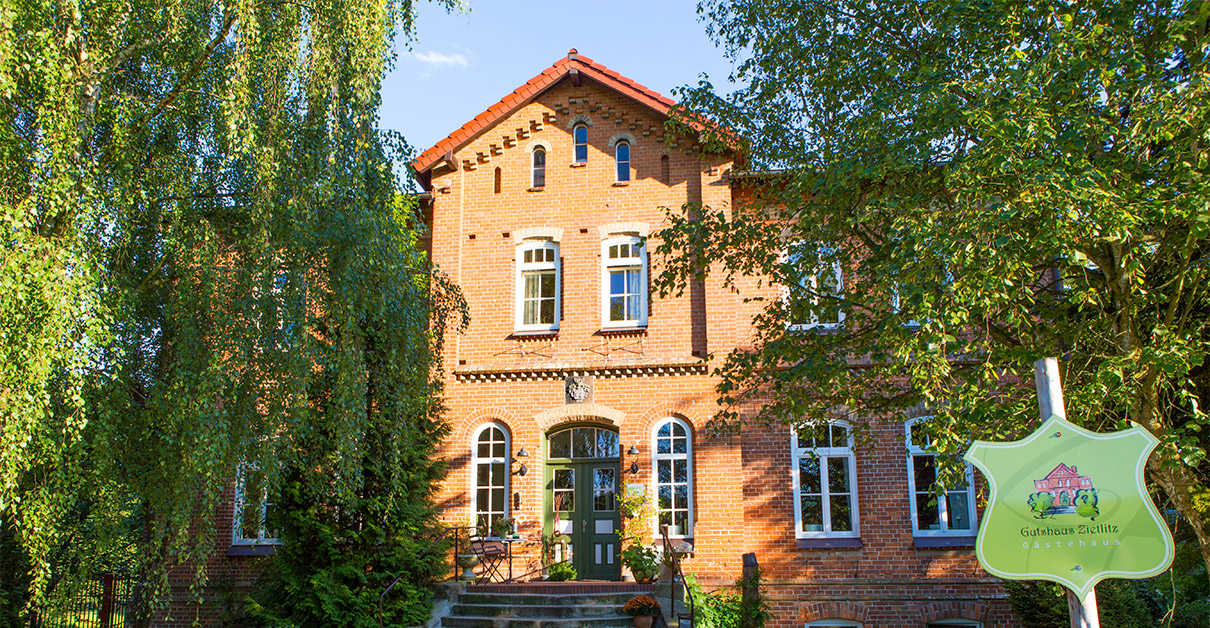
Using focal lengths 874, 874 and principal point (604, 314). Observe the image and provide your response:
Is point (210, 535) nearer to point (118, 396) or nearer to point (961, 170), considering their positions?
point (118, 396)

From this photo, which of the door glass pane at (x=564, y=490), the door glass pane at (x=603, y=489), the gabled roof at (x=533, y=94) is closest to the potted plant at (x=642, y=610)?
the door glass pane at (x=603, y=489)

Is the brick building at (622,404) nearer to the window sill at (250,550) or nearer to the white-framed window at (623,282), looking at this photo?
the white-framed window at (623,282)

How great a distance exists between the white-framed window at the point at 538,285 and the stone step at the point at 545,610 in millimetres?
4730

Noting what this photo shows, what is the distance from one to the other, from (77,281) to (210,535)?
2.90 m

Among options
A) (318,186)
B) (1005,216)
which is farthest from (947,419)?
(318,186)

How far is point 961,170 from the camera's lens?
22.7ft

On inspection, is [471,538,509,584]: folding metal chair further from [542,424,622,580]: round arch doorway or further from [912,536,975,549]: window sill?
[912,536,975,549]: window sill

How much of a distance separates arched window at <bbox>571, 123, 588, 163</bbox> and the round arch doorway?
4.79 metres

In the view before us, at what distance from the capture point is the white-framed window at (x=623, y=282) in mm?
14758

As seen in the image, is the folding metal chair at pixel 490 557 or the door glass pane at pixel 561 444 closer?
the folding metal chair at pixel 490 557

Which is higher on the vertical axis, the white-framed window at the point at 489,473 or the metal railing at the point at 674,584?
the white-framed window at the point at 489,473

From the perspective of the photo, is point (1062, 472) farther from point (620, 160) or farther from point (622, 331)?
point (620, 160)

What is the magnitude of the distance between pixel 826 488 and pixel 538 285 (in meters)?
5.84

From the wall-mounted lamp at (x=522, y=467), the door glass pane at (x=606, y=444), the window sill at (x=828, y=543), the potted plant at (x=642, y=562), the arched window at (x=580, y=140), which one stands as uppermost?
the arched window at (x=580, y=140)
